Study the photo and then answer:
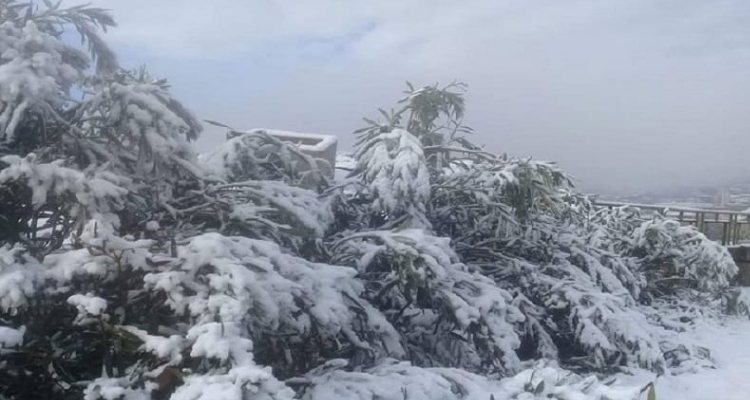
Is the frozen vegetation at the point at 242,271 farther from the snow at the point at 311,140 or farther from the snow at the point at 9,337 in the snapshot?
the snow at the point at 311,140

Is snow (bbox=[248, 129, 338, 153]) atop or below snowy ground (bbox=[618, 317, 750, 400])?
atop

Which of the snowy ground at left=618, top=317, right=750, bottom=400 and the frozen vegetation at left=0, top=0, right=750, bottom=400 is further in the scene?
the snowy ground at left=618, top=317, right=750, bottom=400

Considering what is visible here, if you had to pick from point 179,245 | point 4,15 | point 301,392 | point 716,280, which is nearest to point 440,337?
point 301,392

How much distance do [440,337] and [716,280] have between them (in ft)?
18.6

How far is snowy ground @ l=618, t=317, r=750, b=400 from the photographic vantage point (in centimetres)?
485

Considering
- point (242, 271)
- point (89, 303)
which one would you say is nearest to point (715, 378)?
point (242, 271)

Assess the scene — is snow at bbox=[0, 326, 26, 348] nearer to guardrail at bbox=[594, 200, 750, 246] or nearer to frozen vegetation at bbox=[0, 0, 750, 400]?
frozen vegetation at bbox=[0, 0, 750, 400]

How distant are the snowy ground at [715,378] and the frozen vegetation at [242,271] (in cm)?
5

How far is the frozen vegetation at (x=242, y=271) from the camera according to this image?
2514 millimetres

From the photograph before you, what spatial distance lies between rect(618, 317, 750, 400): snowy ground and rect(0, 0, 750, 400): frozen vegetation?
0.05 metres

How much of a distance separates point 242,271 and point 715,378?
14.0 feet

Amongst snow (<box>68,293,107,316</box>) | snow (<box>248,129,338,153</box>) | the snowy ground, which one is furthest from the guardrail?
snow (<box>68,293,107,316</box>)

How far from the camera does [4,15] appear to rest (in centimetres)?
344

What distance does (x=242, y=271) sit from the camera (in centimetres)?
248
